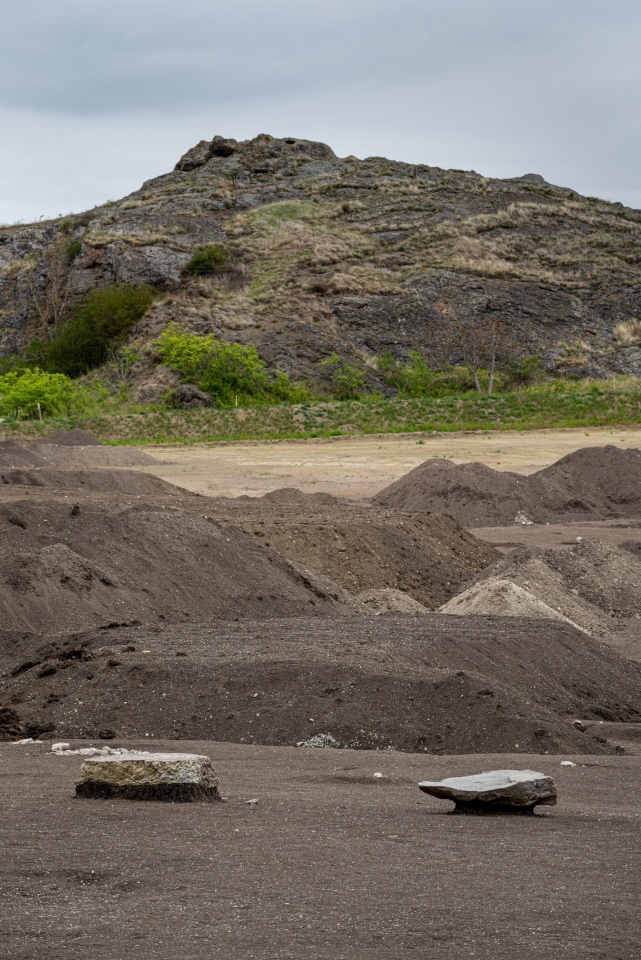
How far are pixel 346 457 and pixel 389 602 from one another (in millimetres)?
27096

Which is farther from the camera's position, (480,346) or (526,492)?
(480,346)

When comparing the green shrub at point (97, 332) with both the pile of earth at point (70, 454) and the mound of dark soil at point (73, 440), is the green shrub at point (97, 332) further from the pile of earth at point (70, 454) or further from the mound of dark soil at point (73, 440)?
the pile of earth at point (70, 454)

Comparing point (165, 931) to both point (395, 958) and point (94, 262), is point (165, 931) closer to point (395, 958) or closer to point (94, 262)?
point (395, 958)

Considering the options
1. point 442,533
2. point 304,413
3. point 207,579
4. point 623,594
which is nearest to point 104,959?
point 207,579

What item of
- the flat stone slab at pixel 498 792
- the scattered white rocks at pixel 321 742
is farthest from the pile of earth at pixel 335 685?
the flat stone slab at pixel 498 792

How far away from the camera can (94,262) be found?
81.9 m

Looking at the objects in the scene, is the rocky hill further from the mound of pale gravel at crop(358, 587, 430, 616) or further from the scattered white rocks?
the scattered white rocks

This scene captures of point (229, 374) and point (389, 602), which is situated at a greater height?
point (229, 374)

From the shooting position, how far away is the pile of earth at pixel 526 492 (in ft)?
90.3

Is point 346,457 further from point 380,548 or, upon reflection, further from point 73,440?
point 380,548

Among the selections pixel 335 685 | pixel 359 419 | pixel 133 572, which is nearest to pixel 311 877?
pixel 335 685

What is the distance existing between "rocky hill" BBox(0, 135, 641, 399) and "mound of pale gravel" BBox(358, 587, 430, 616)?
158 ft

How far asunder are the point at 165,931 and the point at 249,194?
94.6 metres

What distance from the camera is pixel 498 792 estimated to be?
6148 millimetres
